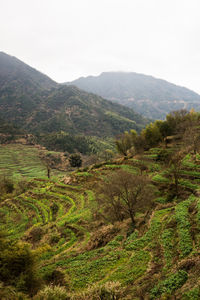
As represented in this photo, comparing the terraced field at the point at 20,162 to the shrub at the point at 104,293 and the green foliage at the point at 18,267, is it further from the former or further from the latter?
the shrub at the point at 104,293

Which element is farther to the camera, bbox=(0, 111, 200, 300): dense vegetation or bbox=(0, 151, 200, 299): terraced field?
bbox=(0, 111, 200, 300): dense vegetation

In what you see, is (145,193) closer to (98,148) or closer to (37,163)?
(37,163)

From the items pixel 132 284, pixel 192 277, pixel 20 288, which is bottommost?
Answer: pixel 20 288

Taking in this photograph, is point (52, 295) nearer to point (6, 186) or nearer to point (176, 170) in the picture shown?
point (176, 170)

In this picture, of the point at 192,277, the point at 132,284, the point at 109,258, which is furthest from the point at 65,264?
the point at 192,277

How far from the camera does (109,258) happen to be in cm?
1490

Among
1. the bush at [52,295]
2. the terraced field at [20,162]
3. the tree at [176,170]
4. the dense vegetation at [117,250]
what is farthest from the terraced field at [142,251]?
the terraced field at [20,162]

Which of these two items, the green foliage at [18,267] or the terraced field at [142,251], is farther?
the green foliage at [18,267]

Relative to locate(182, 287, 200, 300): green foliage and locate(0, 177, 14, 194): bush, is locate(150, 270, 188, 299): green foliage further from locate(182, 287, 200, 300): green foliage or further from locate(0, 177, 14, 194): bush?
locate(0, 177, 14, 194): bush

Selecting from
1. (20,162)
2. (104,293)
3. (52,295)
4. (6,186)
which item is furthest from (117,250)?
(20,162)

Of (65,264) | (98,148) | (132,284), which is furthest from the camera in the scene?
(98,148)

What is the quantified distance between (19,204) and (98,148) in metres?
132

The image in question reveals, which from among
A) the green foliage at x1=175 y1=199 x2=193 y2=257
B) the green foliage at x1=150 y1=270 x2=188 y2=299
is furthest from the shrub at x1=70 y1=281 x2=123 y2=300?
the green foliage at x1=175 y1=199 x2=193 y2=257

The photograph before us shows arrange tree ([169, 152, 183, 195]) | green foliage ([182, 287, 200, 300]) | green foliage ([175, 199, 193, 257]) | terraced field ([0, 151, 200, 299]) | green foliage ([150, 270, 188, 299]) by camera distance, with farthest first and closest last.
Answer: tree ([169, 152, 183, 195]) → green foliage ([175, 199, 193, 257]) → terraced field ([0, 151, 200, 299]) → green foliage ([150, 270, 188, 299]) → green foliage ([182, 287, 200, 300])
